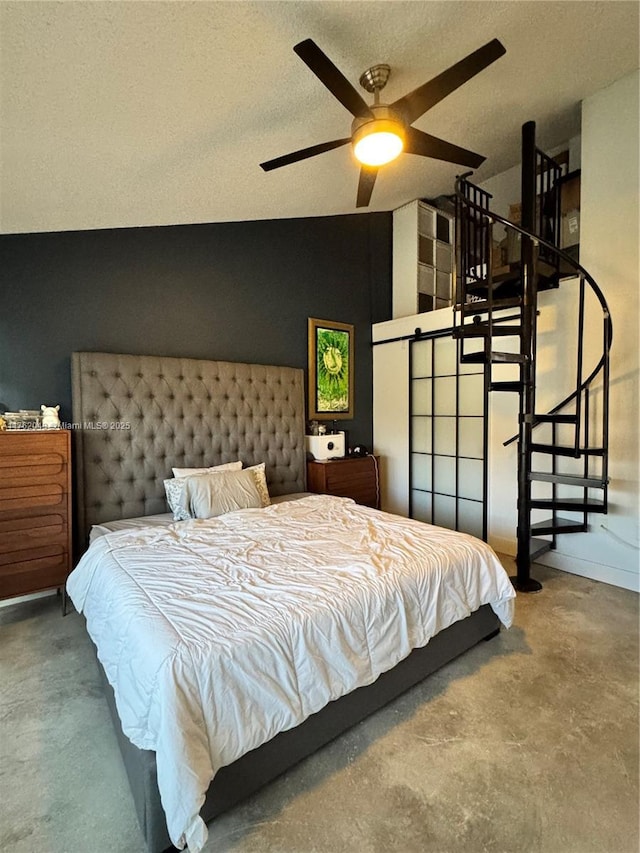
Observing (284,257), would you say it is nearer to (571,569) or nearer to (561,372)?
(561,372)

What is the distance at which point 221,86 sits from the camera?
1952 millimetres

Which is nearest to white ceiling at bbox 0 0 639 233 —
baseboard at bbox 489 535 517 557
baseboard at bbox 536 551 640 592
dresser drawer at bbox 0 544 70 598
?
dresser drawer at bbox 0 544 70 598

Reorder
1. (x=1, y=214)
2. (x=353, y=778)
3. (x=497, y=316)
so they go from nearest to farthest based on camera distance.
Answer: (x=353, y=778), (x=1, y=214), (x=497, y=316)

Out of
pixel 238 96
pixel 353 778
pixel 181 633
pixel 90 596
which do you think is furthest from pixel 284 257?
pixel 353 778

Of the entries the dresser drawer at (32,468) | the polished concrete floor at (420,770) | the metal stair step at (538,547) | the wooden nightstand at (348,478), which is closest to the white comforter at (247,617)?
the polished concrete floor at (420,770)

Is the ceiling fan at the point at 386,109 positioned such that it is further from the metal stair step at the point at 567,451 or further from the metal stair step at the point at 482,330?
the metal stair step at the point at 567,451

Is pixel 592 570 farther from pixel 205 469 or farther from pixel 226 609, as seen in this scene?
pixel 205 469

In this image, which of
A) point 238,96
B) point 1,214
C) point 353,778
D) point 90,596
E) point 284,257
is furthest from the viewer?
point 284,257

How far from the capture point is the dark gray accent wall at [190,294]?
2.81m

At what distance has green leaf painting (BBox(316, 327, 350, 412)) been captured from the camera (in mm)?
4309

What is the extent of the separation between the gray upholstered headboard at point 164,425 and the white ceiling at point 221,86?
3.67ft

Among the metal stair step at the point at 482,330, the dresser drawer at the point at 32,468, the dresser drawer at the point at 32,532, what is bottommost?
the dresser drawer at the point at 32,532

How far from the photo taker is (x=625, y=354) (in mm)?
2967

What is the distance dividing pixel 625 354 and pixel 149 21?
337 centimetres
